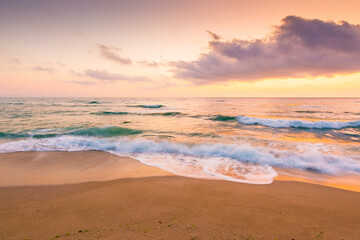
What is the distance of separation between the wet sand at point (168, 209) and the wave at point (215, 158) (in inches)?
39.6

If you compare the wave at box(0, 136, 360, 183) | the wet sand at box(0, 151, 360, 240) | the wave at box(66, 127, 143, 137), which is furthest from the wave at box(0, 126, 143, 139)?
the wet sand at box(0, 151, 360, 240)

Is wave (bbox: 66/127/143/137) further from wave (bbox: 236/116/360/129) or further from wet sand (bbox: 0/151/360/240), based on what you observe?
wave (bbox: 236/116/360/129)

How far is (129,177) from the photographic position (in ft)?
16.0

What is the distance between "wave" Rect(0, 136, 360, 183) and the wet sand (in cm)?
A: 100

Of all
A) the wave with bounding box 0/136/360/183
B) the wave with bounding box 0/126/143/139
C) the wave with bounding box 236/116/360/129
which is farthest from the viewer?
the wave with bounding box 236/116/360/129

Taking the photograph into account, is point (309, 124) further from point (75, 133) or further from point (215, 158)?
point (75, 133)

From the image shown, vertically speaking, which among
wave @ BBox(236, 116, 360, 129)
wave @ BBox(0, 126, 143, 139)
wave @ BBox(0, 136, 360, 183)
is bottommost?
wave @ BBox(0, 136, 360, 183)

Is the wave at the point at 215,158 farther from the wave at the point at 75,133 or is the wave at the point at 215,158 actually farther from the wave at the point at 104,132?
the wave at the point at 104,132

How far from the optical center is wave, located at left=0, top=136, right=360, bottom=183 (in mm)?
5645

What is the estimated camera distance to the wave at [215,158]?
18.5ft

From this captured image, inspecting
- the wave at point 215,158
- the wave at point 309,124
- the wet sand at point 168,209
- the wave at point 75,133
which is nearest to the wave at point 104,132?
the wave at point 75,133

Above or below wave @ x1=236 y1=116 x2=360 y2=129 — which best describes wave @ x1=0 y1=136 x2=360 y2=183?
below

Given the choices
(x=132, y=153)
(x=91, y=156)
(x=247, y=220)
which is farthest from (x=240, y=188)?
(x=91, y=156)

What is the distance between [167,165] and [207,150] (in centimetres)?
257
